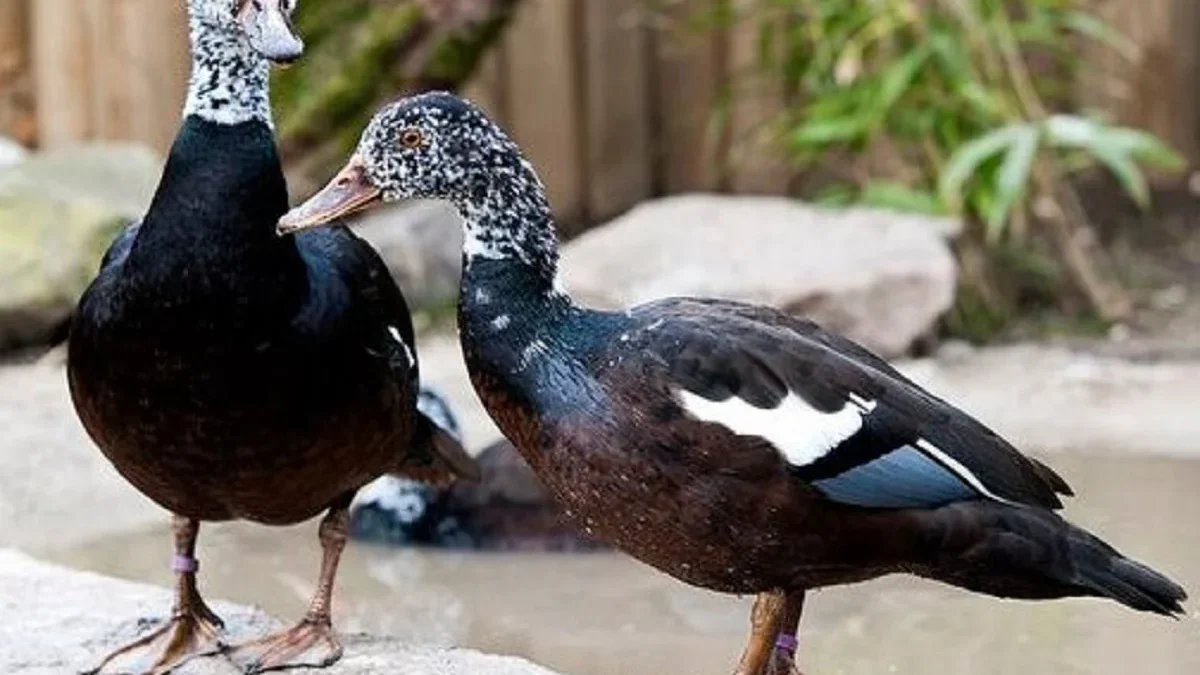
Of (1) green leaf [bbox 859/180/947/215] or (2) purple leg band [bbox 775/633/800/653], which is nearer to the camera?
(2) purple leg band [bbox 775/633/800/653]

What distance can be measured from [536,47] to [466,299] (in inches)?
217

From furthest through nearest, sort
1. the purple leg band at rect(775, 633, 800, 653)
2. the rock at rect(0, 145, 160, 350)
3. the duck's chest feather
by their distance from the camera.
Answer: the rock at rect(0, 145, 160, 350), the purple leg band at rect(775, 633, 800, 653), the duck's chest feather

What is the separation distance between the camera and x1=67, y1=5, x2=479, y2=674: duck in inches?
143

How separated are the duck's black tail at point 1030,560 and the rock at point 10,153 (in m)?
5.04

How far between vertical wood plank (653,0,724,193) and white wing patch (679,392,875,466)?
542 cm

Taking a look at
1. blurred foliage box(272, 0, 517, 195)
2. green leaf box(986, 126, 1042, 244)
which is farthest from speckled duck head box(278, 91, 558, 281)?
blurred foliage box(272, 0, 517, 195)

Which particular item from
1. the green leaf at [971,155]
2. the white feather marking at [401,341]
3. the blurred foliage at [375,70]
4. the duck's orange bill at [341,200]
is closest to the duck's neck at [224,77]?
the duck's orange bill at [341,200]

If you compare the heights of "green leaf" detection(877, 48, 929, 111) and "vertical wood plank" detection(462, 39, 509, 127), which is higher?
"vertical wood plank" detection(462, 39, 509, 127)

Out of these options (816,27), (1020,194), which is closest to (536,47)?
(816,27)

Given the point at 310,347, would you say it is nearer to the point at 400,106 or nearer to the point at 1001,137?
the point at 400,106

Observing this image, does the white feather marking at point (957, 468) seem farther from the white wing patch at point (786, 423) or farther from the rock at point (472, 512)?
the rock at point (472, 512)

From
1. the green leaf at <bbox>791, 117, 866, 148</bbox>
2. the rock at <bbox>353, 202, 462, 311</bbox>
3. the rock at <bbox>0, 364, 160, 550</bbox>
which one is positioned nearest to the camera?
the rock at <bbox>0, 364, 160, 550</bbox>

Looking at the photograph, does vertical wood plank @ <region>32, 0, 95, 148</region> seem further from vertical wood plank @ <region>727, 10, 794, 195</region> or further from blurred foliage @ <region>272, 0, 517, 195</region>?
vertical wood plank @ <region>727, 10, 794, 195</region>

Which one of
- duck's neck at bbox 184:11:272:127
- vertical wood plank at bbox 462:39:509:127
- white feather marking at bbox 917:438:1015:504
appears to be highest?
vertical wood plank at bbox 462:39:509:127
